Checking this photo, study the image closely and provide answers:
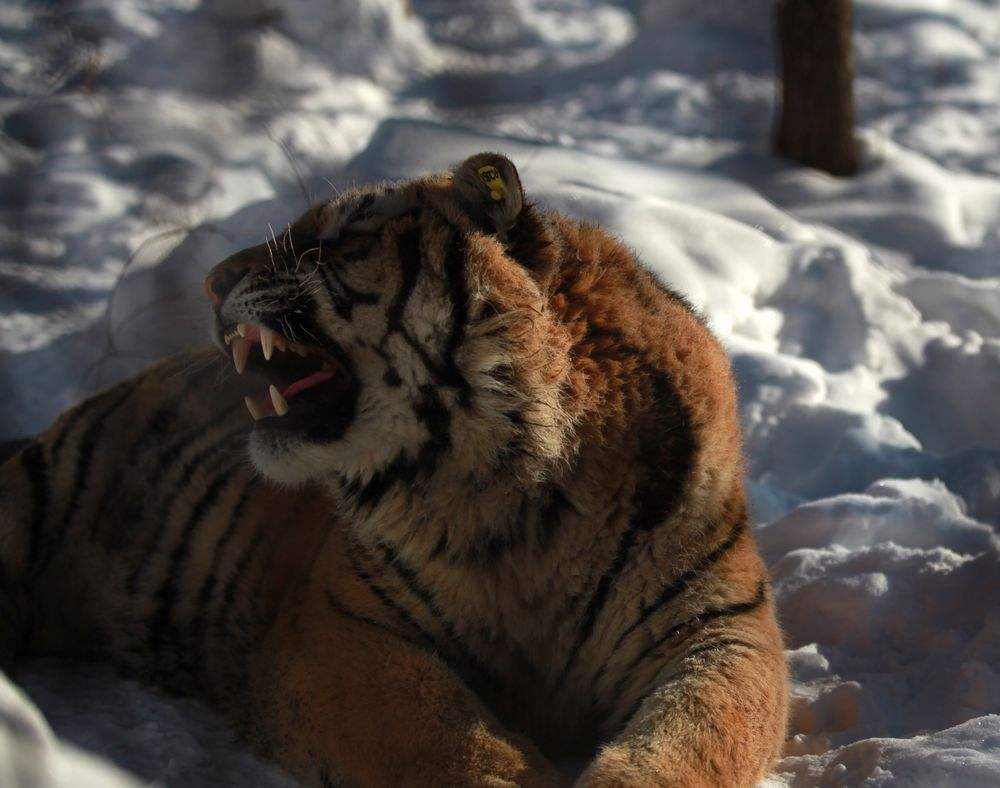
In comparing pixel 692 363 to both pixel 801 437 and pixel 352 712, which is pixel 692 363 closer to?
pixel 352 712

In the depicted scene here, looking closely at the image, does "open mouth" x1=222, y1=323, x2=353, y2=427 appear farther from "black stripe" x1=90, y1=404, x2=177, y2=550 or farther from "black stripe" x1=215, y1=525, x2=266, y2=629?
"black stripe" x1=90, y1=404, x2=177, y2=550

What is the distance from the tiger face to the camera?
2.02 m

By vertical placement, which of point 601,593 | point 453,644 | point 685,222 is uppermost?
point 601,593

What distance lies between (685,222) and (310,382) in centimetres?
258

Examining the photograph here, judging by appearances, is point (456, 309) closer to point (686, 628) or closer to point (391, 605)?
point (391, 605)

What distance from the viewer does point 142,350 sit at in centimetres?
395

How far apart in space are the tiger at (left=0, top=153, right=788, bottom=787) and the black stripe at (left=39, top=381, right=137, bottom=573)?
2.44 feet

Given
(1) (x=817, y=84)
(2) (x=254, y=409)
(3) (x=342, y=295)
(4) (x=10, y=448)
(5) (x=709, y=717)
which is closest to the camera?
(5) (x=709, y=717)

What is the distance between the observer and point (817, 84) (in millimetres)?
5340

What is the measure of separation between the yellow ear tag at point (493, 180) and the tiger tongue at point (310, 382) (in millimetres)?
457

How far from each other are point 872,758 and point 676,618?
451 mm

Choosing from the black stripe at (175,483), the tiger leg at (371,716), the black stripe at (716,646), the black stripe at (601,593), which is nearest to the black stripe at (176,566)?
the black stripe at (175,483)

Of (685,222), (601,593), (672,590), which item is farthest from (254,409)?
(685,222)

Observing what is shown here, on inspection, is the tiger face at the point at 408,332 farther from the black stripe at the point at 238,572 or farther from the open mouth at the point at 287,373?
the black stripe at the point at 238,572
